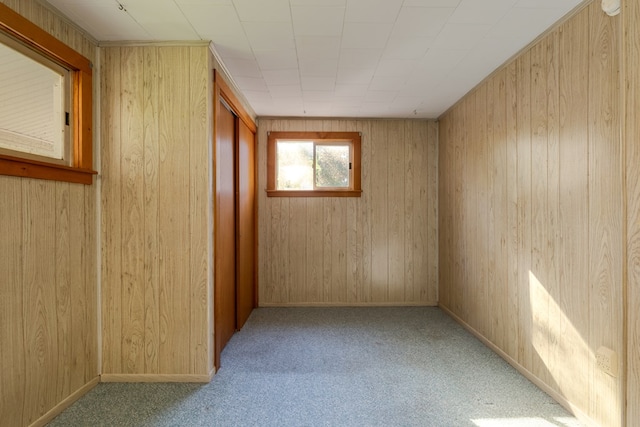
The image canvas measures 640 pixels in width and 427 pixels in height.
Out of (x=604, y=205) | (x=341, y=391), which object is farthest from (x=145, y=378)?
(x=604, y=205)

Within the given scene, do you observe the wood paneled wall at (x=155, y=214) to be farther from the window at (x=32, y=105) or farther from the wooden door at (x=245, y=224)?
the wooden door at (x=245, y=224)

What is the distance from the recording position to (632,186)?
0.98m

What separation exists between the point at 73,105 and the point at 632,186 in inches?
112

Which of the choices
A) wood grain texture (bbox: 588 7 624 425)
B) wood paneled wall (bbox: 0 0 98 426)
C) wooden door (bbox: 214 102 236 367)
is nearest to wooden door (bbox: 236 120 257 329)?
wooden door (bbox: 214 102 236 367)

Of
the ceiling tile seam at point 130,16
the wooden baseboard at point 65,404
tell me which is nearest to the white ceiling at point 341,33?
the ceiling tile seam at point 130,16

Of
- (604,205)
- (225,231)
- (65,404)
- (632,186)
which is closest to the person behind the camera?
(632,186)

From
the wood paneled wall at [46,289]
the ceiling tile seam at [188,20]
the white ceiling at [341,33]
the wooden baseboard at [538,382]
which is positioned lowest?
the wooden baseboard at [538,382]

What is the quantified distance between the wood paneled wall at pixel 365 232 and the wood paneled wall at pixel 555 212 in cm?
92

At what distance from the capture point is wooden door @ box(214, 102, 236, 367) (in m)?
2.38

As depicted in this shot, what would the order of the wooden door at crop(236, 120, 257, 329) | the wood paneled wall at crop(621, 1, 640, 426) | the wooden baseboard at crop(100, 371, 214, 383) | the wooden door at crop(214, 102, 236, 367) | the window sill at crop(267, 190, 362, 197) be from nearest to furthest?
the wood paneled wall at crop(621, 1, 640, 426)
the wooden baseboard at crop(100, 371, 214, 383)
the wooden door at crop(214, 102, 236, 367)
the wooden door at crop(236, 120, 257, 329)
the window sill at crop(267, 190, 362, 197)

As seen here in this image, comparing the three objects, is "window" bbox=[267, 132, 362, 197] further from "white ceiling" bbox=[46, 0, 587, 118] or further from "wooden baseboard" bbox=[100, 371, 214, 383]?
"wooden baseboard" bbox=[100, 371, 214, 383]

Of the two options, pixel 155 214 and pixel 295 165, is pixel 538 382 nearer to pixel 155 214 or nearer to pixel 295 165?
pixel 155 214

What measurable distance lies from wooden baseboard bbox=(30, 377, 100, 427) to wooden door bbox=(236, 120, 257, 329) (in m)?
1.26

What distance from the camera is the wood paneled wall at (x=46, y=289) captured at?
5.05ft
